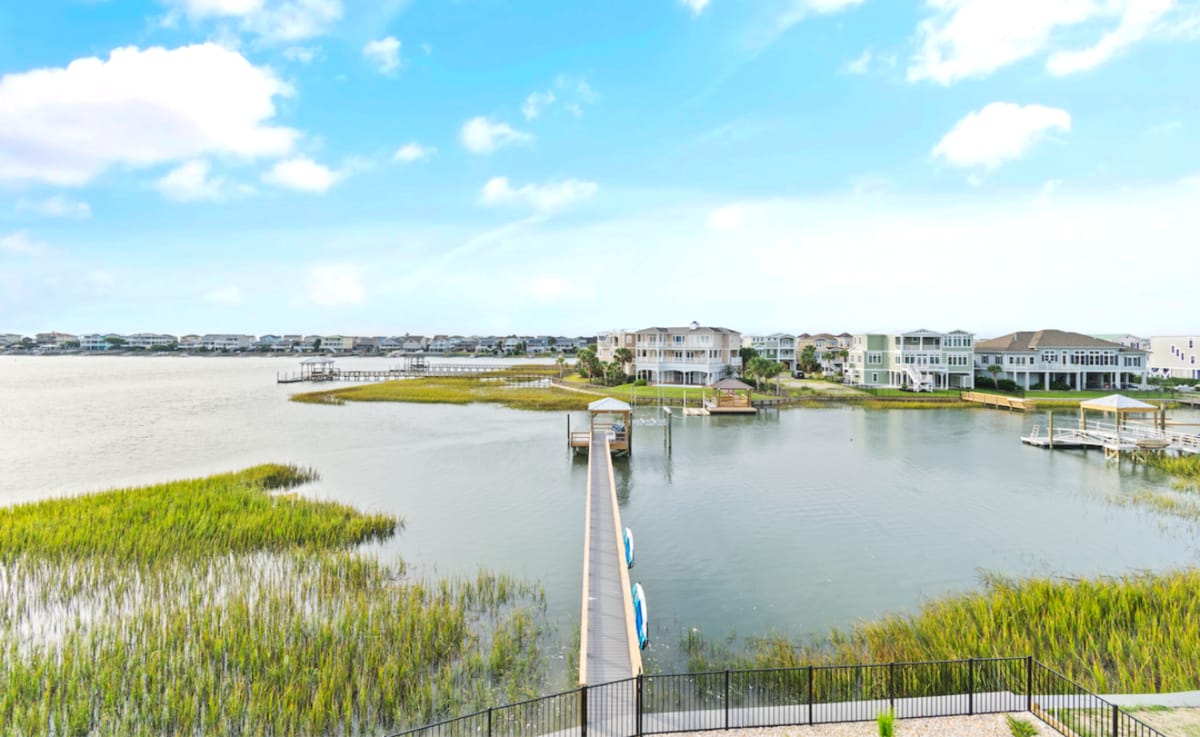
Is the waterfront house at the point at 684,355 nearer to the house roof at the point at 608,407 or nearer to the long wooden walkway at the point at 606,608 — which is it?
the house roof at the point at 608,407

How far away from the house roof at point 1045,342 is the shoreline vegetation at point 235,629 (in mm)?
65680

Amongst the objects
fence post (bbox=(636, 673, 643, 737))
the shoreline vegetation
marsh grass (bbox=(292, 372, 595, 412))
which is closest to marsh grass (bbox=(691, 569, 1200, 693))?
fence post (bbox=(636, 673, 643, 737))

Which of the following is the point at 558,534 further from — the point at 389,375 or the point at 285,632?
the point at 389,375

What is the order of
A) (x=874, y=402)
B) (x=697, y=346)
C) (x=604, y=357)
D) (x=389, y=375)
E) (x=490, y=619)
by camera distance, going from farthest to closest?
(x=389, y=375) < (x=604, y=357) < (x=697, y=346) < (x=874, y=402) < (x=490, y=619)

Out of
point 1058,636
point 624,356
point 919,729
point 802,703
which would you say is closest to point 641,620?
point 802,703

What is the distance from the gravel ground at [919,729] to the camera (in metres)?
8.20

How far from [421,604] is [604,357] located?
69.7 meters

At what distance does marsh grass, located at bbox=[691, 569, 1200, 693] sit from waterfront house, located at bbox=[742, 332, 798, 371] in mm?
77932

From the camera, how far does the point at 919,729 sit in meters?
8.35

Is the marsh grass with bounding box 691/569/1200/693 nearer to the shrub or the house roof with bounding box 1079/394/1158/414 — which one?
the shrub

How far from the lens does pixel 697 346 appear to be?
68.4m

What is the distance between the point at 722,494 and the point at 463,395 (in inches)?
1696

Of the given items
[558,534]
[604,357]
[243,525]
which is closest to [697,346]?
[604,357]

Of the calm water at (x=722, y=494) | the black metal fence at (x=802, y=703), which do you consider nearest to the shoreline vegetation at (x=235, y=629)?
the black metal fence at (x=802, y=703)
